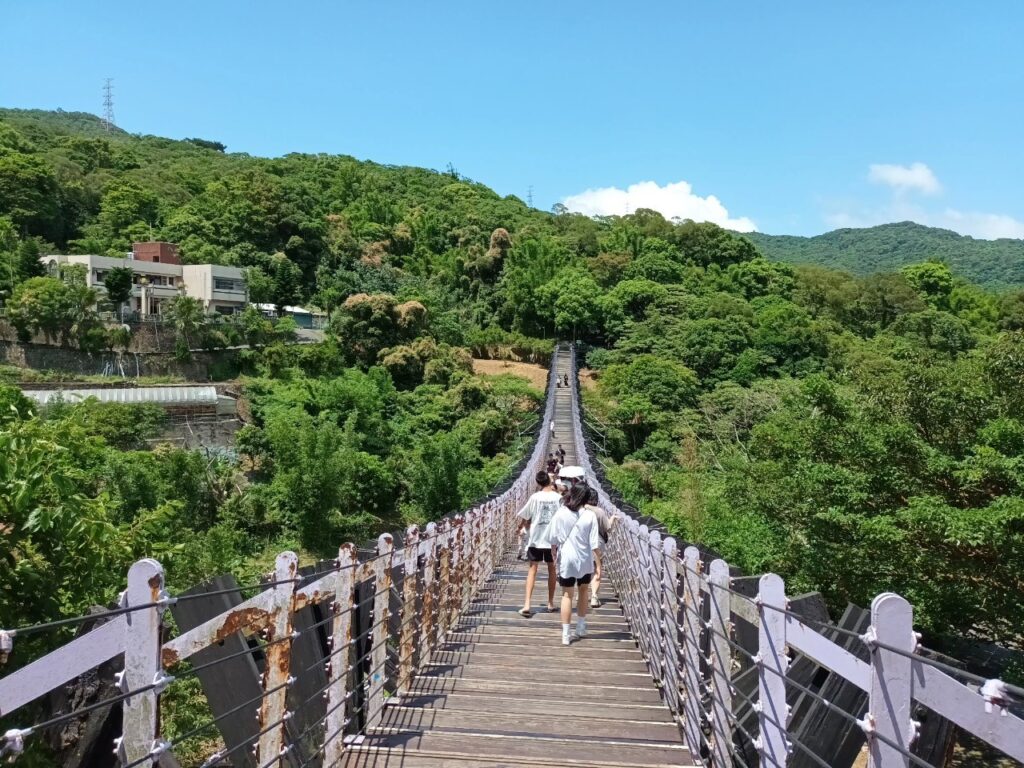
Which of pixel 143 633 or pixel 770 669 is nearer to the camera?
pixel 143 633

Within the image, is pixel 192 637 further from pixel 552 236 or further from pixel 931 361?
pixel 552 236

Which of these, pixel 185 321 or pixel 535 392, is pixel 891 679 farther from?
pixel 185 321

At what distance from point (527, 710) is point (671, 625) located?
0.71 meters

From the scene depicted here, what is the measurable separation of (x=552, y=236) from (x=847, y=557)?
48.0 meters

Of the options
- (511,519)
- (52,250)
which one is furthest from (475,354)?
(511,519)

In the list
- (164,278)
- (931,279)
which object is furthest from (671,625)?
(931,279)

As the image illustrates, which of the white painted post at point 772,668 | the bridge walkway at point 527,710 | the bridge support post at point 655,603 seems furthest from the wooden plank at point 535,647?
the white painted post at point 772,668

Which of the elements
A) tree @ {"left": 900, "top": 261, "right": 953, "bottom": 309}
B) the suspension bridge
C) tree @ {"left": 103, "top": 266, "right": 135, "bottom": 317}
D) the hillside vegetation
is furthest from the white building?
tree @ {"left": 900, "top": 261, "right": 953, "bottom": 309}

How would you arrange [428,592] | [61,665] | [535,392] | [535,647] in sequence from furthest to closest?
[535,392], [535,647], [428,592], [61,665]

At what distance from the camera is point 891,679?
141 cm

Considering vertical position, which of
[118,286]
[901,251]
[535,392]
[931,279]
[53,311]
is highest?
[901,251]

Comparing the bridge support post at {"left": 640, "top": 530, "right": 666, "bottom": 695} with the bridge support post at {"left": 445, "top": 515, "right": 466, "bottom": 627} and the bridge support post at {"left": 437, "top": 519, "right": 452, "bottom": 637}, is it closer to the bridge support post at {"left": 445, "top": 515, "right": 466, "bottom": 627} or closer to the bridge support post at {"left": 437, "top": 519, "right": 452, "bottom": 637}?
the bridge support post at {"left": 437, "top": 519, "right": 452, "bottom": 637}

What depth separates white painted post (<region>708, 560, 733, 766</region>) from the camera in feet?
8.29

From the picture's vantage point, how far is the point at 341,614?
2.61m
